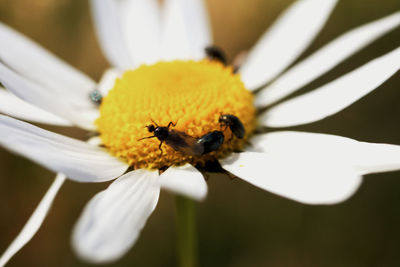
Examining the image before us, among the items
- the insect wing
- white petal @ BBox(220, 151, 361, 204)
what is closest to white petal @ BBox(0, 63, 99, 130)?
the insect wing

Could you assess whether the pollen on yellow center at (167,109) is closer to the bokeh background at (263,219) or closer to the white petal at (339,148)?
the white petal at (339,148)

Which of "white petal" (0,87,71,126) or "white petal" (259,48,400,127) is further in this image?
"white petal" (0,87,71,126)

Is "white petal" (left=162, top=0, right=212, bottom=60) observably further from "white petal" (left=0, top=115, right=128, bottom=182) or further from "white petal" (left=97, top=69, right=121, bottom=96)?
"white petal" (left=0, top=115, right=128, bottom=182)

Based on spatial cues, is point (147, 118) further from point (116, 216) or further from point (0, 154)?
point (0, 154)

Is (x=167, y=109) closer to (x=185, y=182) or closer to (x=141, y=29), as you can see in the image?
(x=185, y=182)

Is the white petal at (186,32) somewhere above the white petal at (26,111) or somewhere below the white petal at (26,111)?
above

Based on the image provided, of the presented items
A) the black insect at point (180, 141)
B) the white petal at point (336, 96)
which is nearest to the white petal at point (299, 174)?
the black insect at point (180, 141)

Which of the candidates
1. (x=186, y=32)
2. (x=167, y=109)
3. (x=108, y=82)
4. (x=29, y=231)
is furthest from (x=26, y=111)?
(x=186, y=32)
